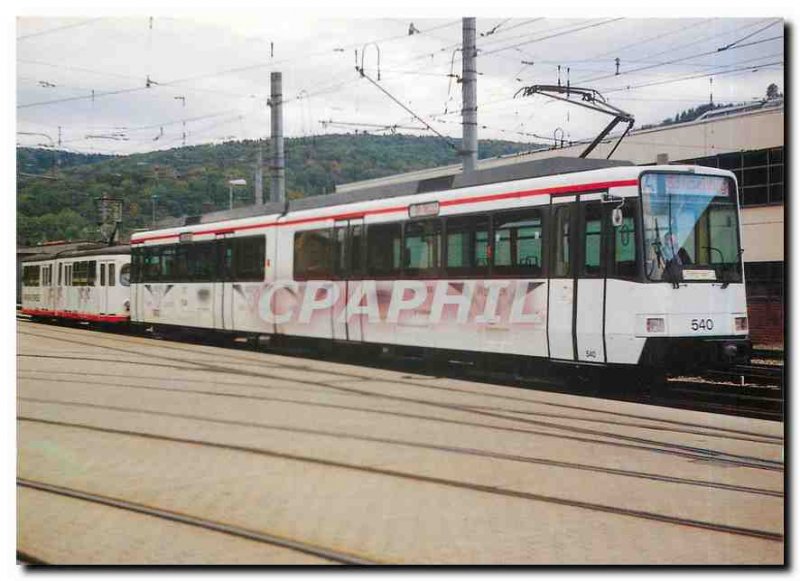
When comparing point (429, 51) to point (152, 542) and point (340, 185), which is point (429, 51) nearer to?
point (340, 185)

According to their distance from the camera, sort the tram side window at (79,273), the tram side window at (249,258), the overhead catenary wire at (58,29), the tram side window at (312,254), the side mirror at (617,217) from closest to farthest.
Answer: the overhead catenary wire at (58,29) < the side mirror at (617,217) < the tram side window at (79,273) < the tram side window at (312,254) < the tram side window at (249,258)

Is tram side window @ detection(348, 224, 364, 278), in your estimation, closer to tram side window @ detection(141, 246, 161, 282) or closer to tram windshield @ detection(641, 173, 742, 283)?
tram side window @ detection(141, 246, 161, 282)

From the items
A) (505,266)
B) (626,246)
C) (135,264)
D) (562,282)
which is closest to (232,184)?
(135,264)

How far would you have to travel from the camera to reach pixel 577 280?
8.02 metres

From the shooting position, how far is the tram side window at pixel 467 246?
873 cm

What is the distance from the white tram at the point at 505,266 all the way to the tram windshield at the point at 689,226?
0.01 meters

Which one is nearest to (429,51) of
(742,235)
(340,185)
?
(340,185)

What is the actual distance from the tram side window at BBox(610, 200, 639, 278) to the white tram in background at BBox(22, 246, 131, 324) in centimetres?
475

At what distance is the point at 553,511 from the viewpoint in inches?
218

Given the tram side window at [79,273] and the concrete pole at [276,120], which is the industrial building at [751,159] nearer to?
the concrete pole at [276,120]

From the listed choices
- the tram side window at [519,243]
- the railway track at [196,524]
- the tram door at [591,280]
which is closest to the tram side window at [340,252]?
the tram side window at [519,243]

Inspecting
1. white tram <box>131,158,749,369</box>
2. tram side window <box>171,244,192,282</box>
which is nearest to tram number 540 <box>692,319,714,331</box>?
white tram <box>131,158,749,369</box>

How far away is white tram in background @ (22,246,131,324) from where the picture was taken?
7.45 m

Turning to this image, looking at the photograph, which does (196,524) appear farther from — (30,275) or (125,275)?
(125,275)
